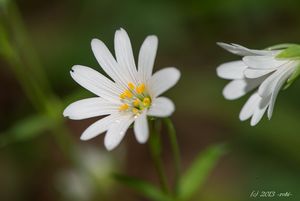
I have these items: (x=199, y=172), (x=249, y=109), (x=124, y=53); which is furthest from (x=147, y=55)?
(x=199, y=172)

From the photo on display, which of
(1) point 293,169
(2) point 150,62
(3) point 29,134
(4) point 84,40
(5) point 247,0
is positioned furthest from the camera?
(4) point 84,40

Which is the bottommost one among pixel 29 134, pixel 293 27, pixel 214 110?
pixel 214 110

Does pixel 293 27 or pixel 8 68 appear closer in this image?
pixel 293 27

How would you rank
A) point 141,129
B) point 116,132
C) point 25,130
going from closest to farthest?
point 141,129, point 116,132, point 25,130

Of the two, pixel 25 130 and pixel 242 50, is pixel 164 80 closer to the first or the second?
pixel 242 50

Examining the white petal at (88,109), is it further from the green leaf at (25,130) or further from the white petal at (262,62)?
the green leaf at (25,130)

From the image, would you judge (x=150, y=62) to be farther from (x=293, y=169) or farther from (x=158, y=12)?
(x=158, y=12)

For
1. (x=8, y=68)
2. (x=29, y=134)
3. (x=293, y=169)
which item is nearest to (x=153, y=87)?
(x=29, y=134)

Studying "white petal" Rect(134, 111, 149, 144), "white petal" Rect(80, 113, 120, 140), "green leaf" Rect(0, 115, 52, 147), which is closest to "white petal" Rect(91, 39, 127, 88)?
"white petal" Rect(80, 113, 120, 140)
